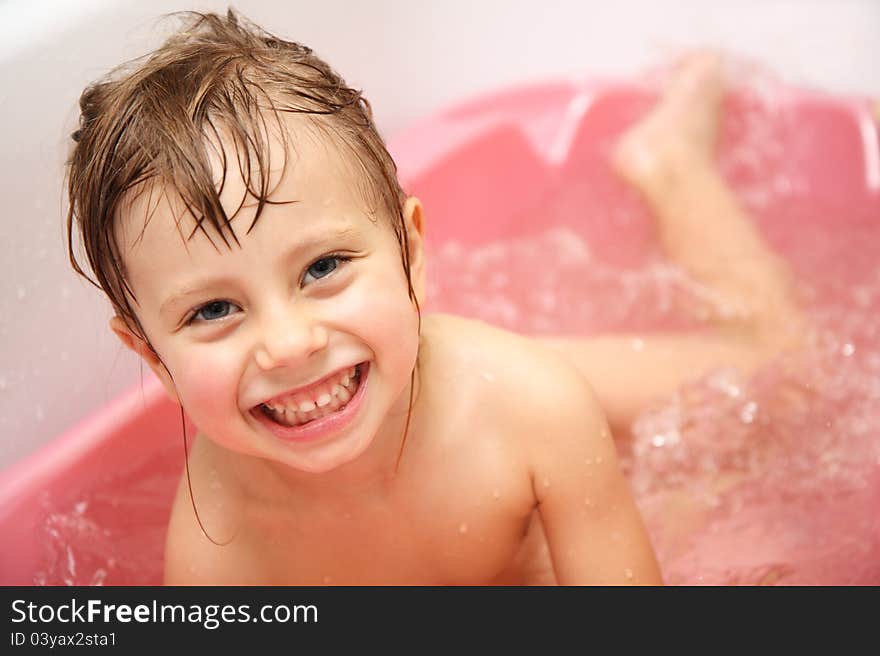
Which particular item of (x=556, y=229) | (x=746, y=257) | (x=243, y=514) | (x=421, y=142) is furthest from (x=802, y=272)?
(x=243, y=514)

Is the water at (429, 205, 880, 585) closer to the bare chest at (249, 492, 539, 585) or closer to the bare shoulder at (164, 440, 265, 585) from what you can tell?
the bare chest at (249, 492, 539, 585)

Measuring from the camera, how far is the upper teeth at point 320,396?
89 cm

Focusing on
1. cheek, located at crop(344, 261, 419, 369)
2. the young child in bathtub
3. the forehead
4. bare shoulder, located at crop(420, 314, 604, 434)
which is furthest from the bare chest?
the forehead

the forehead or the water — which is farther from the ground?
the forehead

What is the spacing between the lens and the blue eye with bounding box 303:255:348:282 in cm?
86

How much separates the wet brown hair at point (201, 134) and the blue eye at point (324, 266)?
0.17 ft

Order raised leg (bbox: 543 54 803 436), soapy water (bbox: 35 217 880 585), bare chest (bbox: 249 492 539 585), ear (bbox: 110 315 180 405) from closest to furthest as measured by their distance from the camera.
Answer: ear (bbox: 110 315 180 405)
bare chest (bbox: 249 492 539 585)
soapy water (bbox: 35 217 880 585)
raised leg (bbox: 543 54 803 436)

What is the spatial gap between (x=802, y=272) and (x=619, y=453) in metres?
0.44

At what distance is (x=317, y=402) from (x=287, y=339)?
0.27 feet

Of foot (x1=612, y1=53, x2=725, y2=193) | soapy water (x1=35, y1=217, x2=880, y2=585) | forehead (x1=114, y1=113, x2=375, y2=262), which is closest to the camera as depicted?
forehead (x1=114, y1=113, x2=375, y2=262)

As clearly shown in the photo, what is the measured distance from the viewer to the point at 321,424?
2.94 ft

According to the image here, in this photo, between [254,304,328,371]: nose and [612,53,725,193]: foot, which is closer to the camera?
[254,304,328,371]: nose

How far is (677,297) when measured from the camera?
1550 mm

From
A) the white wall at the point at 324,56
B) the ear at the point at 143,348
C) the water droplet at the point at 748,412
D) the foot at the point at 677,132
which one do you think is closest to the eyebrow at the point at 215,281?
the ear at the point at 143,348
